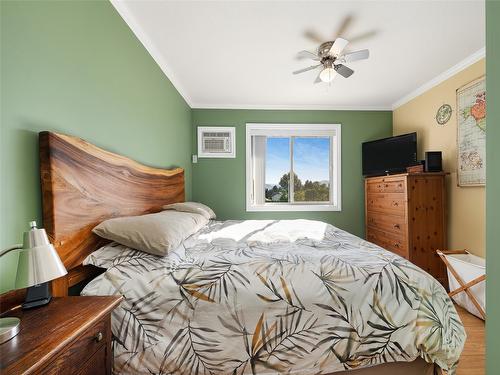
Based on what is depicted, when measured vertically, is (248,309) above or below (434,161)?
below

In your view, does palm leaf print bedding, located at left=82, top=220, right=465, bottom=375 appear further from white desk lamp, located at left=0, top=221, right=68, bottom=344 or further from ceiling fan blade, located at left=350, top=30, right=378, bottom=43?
ceiling fan blade, located at left=350, top=30, right=378, bottom=43

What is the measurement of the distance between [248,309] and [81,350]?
0.67m

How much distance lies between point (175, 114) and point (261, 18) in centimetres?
159

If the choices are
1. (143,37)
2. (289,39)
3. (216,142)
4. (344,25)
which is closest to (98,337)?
(143,37)

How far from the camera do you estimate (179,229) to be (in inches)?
56.5

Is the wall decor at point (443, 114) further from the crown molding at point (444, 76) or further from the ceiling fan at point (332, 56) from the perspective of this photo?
the ceiling fan at point (332, 56)

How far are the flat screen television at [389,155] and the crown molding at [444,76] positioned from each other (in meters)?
0.67

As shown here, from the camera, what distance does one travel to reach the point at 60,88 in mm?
1144

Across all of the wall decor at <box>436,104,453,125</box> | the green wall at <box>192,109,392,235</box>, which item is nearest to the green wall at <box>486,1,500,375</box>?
the wall decor at <box>436,104,453,125</box>

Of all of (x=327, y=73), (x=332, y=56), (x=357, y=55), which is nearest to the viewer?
(x=357, y=55)

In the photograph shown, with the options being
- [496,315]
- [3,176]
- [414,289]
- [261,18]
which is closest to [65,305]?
[3,176]

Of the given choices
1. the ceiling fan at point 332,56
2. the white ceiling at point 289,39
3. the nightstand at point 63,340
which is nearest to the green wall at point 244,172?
the white ceiling at point 289,39

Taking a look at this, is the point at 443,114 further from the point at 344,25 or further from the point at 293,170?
the point at 293,170

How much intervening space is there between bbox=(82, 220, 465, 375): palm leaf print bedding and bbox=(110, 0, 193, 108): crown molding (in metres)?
1.73
